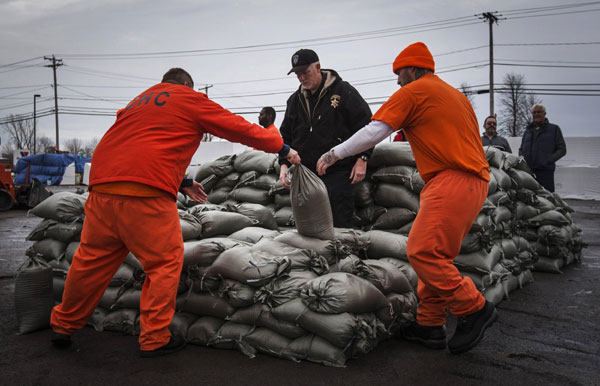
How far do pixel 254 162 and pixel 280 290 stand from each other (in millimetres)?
2742

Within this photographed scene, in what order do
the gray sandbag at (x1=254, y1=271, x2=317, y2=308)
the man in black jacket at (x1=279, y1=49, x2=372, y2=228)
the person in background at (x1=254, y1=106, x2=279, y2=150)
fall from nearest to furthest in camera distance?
the gray sandbag at (x1=254, y1=271, x2=317, y2=308)
the man in black jacket at (x1=279, y1=49, x2=372, y2=228)
the person in background at (x1=254, y1=106, x2=279, y2=150)

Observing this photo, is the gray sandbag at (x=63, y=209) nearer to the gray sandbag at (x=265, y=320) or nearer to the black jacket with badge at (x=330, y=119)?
the gray sandbag at (x=265, y=320)

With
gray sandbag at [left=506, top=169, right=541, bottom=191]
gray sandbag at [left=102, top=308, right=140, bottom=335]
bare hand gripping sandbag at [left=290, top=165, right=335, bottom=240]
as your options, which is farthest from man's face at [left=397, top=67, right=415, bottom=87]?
gray sandbag at [left=506, top=169, right=541, bottom=191]

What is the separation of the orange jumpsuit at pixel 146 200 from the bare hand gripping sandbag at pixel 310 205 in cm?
50

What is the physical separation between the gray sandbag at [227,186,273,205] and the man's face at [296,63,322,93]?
5.05ft

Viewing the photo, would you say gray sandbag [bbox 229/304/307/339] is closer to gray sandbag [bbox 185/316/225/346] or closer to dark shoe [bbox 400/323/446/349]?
gray sandbag [bbox 185/316/225/346]

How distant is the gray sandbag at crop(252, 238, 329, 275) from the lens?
338 centimetres

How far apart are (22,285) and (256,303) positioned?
1.74 metres

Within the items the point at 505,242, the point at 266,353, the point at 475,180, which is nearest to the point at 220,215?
the point at 266,353

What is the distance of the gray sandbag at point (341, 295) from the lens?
2957 mm

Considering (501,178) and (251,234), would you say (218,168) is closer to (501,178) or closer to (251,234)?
(251,234)

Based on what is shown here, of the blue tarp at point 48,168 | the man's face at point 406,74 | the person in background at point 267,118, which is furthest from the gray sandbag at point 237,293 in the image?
the blue tarp at point 48,168

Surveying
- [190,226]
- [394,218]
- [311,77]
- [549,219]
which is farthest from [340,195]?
[549,219]

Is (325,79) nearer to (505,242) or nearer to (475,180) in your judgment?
(475,180)
